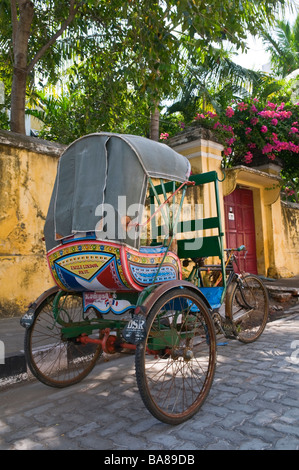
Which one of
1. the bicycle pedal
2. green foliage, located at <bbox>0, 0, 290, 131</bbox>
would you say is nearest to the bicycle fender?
the bicycle pedal

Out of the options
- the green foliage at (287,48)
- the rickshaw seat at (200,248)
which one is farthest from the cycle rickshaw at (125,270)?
the green foliage at (287,48)

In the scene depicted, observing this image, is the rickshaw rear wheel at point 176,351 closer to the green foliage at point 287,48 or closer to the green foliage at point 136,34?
the green foliage at point 136,34

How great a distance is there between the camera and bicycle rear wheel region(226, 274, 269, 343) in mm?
4145

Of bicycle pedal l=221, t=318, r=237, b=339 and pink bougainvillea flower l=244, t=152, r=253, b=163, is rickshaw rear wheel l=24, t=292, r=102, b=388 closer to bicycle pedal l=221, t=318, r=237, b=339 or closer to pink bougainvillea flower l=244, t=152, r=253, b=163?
bicycle pedal l=221, t=318, r=237, b=339

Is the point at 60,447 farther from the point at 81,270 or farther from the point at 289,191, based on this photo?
the point at 289,191

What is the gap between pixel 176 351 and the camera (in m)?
Answer: 2.77

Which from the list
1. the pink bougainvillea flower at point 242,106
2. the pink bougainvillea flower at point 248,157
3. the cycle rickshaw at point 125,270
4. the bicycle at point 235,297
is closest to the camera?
the cycle rickshaw at point 125,270

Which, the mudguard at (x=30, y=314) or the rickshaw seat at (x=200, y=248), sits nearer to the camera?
the mudguard at (x=30, y=314)

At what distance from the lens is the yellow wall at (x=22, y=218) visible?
536cm

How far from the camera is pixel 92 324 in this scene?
10.3ft

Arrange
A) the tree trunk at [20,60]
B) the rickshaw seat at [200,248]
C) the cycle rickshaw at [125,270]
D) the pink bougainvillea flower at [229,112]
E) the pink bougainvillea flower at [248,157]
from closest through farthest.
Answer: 1. the cycle rickshaw at [125,270]
2. the rickshaw seat at [200,248]
3. the tree trunk at [20,60]
4. the pink bougainvillea flower at [229,112]
5. the pink bougainvillea flower at [248,157]

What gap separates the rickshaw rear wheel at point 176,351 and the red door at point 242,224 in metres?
6.86

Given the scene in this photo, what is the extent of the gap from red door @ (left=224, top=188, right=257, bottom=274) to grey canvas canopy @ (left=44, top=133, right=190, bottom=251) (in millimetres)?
7156

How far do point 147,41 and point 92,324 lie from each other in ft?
14.7
